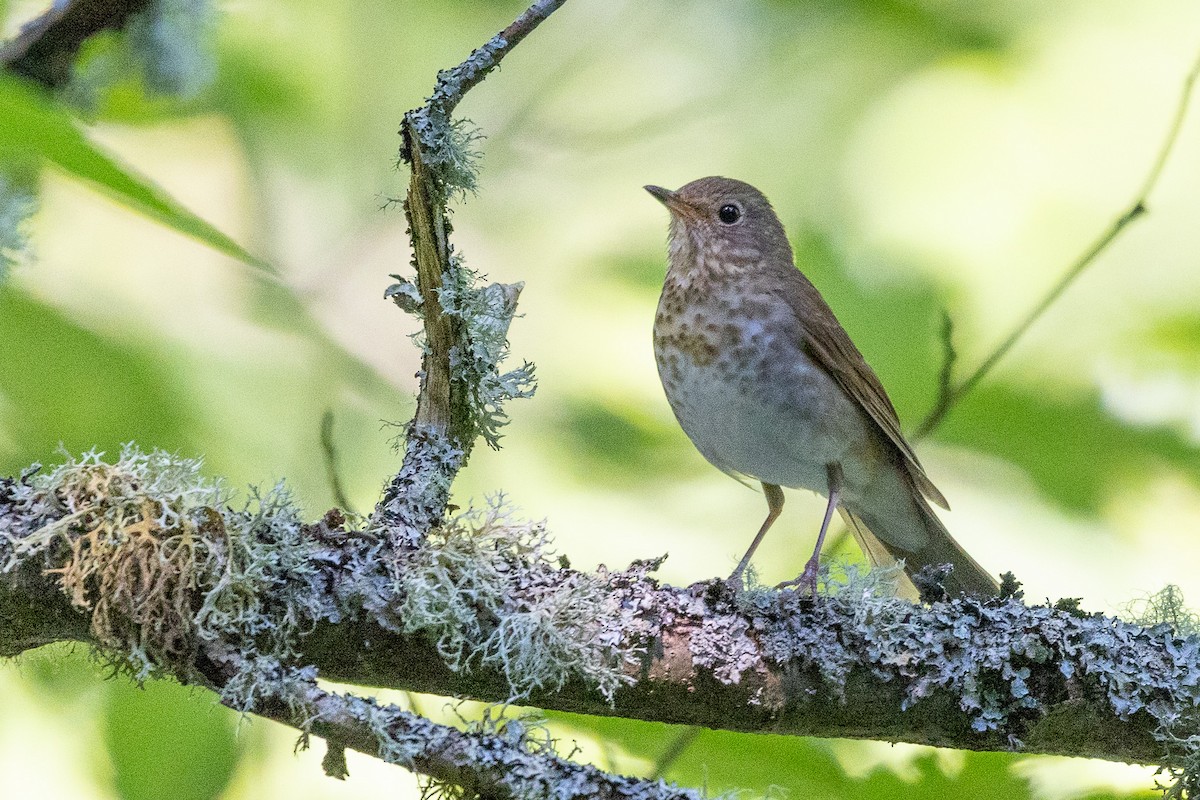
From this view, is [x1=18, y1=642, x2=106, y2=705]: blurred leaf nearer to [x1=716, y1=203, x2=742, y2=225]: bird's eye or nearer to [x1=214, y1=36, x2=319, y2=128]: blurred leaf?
[x1=214, y1=36, x2=319, y2=128]: blurred leaf

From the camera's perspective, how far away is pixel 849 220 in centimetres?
430

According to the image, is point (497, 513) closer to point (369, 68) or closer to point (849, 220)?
point (849, 220)

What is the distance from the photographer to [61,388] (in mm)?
2887

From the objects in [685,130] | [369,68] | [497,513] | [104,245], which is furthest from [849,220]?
[104,245]

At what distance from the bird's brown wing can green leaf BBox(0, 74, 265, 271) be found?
2740mm

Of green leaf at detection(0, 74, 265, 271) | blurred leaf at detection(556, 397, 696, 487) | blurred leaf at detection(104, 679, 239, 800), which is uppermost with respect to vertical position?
blurred leaf at detection(556, 397, 696, 487)

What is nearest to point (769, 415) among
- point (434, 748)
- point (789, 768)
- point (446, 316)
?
point (789, 768)

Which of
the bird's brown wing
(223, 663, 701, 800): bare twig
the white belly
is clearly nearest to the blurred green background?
the bird's brown wing

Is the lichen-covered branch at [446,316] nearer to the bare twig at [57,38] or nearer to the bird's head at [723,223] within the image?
the bird's head at [723,223]

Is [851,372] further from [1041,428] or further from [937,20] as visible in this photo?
[937,20]

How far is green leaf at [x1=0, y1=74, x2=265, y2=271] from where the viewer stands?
73 centimetres

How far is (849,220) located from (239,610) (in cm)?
309

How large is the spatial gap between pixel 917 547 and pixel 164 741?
7.76 feet

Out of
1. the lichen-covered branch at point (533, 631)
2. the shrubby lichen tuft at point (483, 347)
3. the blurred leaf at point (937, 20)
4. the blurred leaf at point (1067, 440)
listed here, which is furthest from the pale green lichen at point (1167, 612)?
the blurred leaf at point (937, 20)
